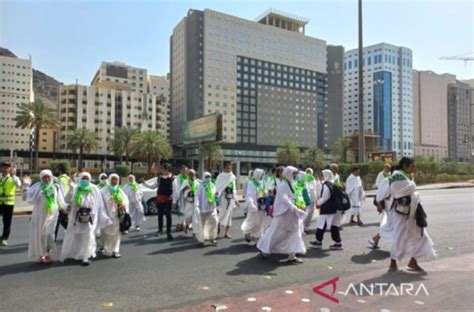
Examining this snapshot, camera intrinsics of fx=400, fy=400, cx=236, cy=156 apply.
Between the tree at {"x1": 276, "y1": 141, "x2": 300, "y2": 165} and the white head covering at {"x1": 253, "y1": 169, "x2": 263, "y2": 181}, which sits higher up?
the tree at {"x1": 276, "y1": 141, "x2": 300, "y2": 165}

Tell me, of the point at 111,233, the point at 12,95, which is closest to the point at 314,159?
the point at 12,95

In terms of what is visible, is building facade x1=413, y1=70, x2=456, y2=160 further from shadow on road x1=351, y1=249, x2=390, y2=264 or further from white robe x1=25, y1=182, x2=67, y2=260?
white robe x1=25, y1=182, x2=67, y2=260

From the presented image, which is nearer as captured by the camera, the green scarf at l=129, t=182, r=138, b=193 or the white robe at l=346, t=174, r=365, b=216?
the green scarf at l=129, t=182, r=138, b=193

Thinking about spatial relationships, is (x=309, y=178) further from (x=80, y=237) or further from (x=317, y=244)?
(x=80, y=237)

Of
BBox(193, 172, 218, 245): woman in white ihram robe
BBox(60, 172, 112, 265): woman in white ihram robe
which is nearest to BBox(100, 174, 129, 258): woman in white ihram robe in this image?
BBox(60, 172, 112, 265): woman in white ihram robe

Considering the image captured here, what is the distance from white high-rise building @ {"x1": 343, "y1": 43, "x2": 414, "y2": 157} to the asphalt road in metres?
124

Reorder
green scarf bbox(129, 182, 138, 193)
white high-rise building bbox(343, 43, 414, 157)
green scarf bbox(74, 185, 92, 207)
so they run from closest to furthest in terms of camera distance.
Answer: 1. green scarf bbox(74, 185, 92, 207)
2. green scarf bbox(129, 182, 138, 193)
3. white high-rise building bbox(343, 43, 414, 157)

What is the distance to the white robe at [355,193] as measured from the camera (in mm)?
12576

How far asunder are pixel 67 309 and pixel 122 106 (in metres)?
106

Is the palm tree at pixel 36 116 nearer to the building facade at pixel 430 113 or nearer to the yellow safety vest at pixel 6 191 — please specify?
the yellow safety vest at pixel 6 191

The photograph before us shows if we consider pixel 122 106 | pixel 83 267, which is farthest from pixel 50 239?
pixel 122 106

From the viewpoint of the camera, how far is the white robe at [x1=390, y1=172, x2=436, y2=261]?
6328mm

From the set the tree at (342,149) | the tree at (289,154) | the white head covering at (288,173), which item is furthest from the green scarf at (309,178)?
the tree at (289,154)

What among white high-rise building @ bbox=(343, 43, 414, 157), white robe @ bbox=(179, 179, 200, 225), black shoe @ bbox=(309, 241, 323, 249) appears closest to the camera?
black shoe @ bbox=(309, 241, 323, 249)
